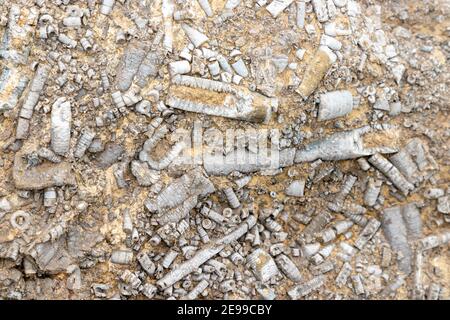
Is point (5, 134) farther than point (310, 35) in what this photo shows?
No

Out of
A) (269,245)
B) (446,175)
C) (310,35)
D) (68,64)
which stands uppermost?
(310,35)

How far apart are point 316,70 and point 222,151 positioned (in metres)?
1.74

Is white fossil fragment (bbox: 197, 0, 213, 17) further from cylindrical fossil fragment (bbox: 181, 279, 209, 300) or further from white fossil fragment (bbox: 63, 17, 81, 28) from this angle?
cylindrical fossil fragment (bbox: 181, 279, 209, 300)

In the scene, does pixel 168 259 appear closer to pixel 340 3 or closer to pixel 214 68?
pixel 214 68

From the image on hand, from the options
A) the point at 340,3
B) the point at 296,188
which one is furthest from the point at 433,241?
the point at 340,3

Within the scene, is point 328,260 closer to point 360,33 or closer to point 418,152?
point 418,152

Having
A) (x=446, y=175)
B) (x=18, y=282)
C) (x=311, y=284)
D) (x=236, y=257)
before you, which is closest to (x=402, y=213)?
(x=446, y=175)

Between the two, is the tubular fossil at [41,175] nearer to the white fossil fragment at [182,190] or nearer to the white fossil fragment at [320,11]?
the white fossil fragment at [182,190]

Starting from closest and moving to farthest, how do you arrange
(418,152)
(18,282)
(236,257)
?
(18,282), (236,257), (418,152)

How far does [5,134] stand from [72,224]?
4.77ft

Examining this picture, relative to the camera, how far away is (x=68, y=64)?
7.40 meters

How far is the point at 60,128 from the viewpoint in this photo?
23.7 feet

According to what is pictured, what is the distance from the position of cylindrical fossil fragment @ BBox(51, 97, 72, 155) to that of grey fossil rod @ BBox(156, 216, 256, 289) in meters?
2.18

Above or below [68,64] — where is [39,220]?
below
